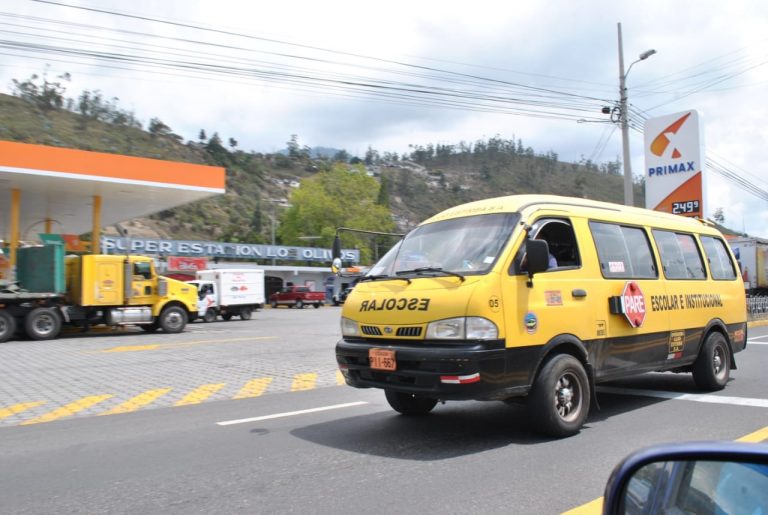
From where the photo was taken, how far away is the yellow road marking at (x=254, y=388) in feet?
28.3

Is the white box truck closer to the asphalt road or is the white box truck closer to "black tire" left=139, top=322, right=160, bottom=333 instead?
"black tire" left=139, top=322, right=160, bottom=333

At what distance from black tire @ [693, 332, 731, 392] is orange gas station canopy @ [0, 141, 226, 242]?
724 inches

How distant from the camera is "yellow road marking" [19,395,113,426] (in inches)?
285

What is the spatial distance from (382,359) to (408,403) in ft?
4.69

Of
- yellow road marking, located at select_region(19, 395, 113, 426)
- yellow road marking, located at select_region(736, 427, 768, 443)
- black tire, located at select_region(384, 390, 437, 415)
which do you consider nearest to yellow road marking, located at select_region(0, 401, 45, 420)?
yellow road marking, located at select_region(19, 395, 113, 426)

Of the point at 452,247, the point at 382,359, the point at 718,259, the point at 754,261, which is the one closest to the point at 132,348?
the point at 382,359

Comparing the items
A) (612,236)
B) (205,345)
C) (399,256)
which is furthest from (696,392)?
(205,345)

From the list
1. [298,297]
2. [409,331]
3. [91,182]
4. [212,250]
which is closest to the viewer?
[409,331]

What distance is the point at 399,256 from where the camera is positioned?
21.2ft

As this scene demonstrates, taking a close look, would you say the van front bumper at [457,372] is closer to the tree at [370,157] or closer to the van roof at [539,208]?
the van roof at [539,208]

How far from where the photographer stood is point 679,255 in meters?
7.81

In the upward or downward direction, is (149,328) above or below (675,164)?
below

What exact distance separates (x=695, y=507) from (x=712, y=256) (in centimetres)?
813

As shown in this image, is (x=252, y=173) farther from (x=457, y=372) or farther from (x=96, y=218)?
(x=457, y=372)
